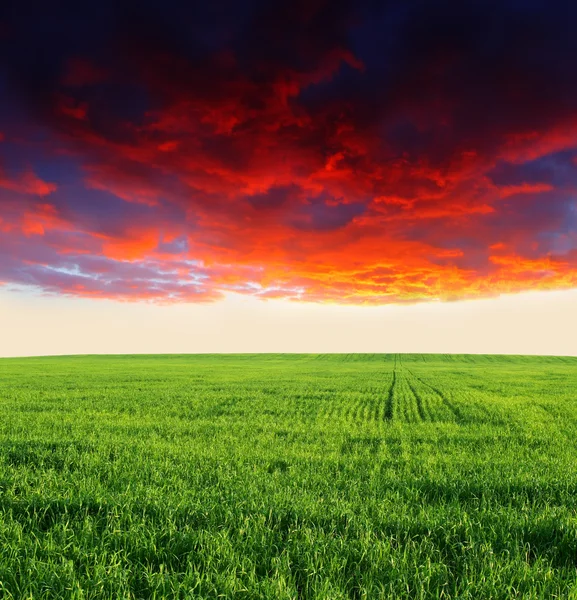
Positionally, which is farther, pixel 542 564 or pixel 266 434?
pixel 266 434

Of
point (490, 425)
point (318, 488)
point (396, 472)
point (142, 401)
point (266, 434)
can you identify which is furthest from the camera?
point (142, 401)

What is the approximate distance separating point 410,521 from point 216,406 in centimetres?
1690

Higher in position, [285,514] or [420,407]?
[285,514]

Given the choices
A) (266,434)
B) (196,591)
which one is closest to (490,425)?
(266,434)

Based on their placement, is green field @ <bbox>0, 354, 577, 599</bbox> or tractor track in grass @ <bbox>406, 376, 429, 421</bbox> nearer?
green field @ <bbox>0, 354, 577, 599</bbox>

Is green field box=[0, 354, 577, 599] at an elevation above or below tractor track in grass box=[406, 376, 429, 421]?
above

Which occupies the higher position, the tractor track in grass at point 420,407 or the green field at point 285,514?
the green field at point 285,514

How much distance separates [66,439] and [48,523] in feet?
22.0

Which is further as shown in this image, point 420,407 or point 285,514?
point 420,407

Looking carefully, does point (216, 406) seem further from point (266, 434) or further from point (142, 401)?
point (266, 434)

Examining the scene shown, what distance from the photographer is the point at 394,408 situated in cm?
2253

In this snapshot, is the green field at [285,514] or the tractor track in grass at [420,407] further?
the tractor track in grass at [420,407]

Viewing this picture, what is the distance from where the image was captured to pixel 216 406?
21.8 metres

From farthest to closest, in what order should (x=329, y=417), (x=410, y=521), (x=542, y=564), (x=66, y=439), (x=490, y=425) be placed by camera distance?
(x=329, y=417), (x=490, y=425), (x=66, y=439), (x=410, y=521), (x=542, y=564)
